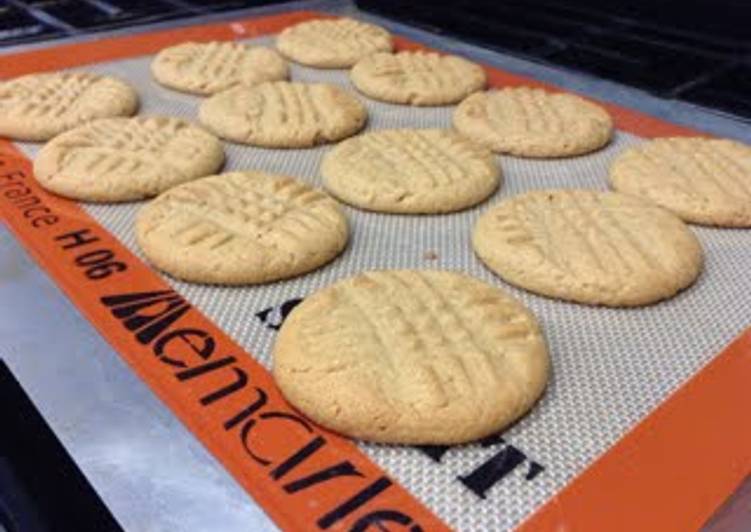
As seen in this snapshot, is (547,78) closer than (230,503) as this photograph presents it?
No

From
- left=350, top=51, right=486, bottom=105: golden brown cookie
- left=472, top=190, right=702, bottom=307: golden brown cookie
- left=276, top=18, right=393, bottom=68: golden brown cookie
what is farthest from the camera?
left=276, top=18, right=393, bottom=68: golden brown cookie

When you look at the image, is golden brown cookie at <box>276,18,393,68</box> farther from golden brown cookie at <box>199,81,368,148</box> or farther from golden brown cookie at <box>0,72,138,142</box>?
golden brown cookie at <box>0,72,138,142</box>

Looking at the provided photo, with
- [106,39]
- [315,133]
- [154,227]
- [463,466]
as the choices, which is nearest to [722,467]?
[463,466]

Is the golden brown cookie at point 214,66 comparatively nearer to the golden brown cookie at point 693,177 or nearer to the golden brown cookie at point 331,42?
the golden brown cookie at point 331,42

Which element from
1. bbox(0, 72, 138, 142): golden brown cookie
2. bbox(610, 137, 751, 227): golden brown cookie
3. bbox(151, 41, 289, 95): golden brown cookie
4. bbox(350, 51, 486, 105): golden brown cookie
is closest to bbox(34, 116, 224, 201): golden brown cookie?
bbox(0, 72, 138, 142): golden brown cookie

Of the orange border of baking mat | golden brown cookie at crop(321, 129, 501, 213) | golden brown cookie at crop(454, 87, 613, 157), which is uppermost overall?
golden brown cookie at crop(454, 87, 613, 157)

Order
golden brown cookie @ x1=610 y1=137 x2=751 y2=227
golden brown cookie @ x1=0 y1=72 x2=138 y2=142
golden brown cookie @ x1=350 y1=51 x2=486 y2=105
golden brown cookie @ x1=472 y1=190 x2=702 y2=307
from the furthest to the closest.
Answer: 1. golden brown cookie @ x1=350 y1=51 x2=486 y2=105
2. golden brown cookie @ x1=0 y1=72 x2=138 y2=142
3. golden brown cookie @ x1=610 y1=137 x2=751 y2=227
4. golden brown cookie @ x1=472 y1=190 x2=702 y2=307

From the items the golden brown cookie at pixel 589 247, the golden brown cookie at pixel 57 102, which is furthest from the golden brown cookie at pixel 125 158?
the golden brown cookie at pixel 589 247

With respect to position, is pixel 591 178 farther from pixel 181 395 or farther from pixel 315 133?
pixel 181 395
